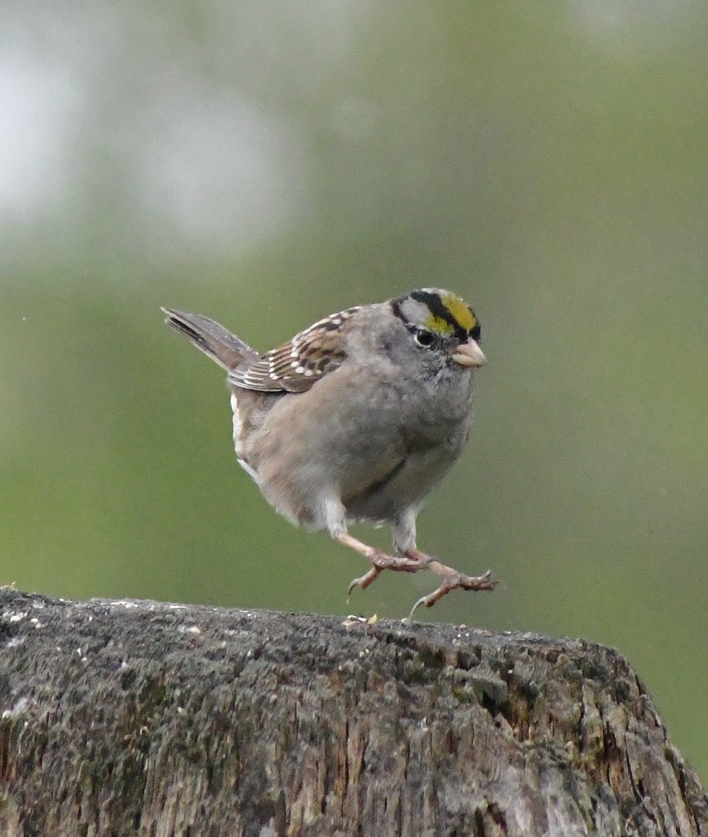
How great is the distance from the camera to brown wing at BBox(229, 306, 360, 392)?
6547mm

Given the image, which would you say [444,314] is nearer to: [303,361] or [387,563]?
[303,361]

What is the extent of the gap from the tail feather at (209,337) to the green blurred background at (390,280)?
3.41 meters

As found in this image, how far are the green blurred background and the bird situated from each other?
4.08m

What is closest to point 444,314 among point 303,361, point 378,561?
point 303,361

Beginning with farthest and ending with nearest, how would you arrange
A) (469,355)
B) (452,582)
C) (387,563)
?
(469,355) < (387,563) < (452,582)

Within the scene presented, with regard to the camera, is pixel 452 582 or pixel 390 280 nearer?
pixel 452 582

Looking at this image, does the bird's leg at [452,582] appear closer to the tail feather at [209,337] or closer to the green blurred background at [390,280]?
the tail feather at [209,337]

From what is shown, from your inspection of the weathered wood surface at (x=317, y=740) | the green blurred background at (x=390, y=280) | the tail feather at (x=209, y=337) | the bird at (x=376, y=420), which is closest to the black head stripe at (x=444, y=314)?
the bird at (x=376, y=420)

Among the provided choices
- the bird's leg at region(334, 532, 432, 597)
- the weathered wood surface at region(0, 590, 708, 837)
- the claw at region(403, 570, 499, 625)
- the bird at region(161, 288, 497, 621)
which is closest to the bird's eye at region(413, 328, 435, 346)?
the bird at region(161, 288, 497, 621)

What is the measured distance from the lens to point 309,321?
496 inches

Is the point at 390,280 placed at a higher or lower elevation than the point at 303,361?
higher

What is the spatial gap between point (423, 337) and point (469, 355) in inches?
10.1

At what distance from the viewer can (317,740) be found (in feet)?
9.74

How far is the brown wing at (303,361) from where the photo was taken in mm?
6547
